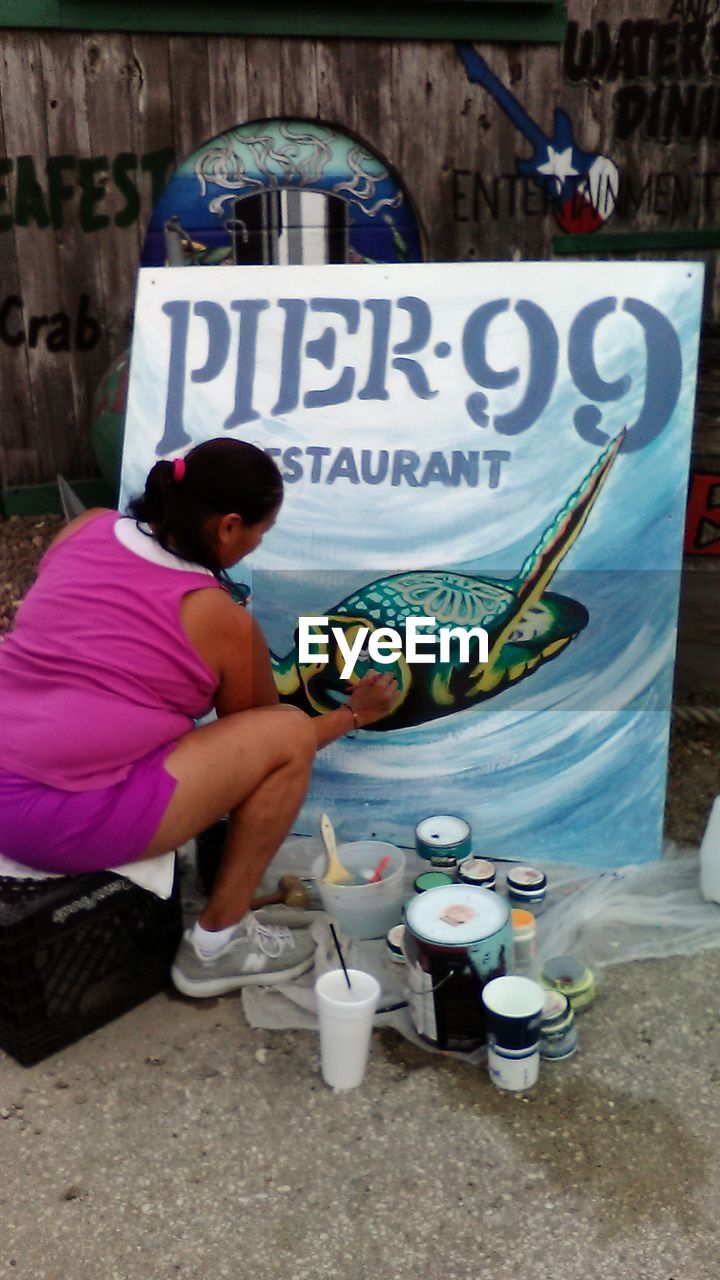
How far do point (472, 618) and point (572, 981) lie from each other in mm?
882

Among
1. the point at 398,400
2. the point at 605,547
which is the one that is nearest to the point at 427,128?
the point at 398,400

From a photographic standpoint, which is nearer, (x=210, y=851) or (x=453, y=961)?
(x=453, y=961)

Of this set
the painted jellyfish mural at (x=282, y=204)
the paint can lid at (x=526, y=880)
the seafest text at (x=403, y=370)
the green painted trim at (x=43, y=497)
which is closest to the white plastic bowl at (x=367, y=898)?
the paint can lid at (x=526, y=880)

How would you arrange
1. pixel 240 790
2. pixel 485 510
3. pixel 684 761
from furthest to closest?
pixel 684 761, pixel 485 510, pixel 240 790

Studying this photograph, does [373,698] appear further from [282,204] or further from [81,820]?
[282,204]

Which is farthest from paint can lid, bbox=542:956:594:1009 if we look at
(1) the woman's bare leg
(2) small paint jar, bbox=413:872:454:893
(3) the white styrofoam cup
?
(1) the woman's bare leg

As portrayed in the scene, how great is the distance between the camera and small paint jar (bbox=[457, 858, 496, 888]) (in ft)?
7.78

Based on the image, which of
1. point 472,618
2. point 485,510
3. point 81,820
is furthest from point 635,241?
point 81,820

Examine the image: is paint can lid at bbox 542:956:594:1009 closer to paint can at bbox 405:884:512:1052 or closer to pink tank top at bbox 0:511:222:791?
paint can at bbox 405:884:512:1052

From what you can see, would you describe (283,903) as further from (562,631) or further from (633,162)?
(633,162)

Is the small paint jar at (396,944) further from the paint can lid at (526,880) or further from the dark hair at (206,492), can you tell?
the dark hair at (206,492)

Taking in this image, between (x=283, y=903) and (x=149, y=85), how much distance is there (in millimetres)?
3499

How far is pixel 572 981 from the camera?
223 cm

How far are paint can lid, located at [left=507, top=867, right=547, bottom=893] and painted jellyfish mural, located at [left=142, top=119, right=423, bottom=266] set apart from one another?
10.7 feet
